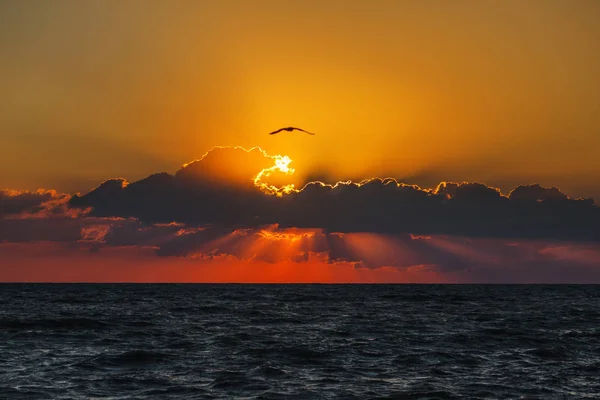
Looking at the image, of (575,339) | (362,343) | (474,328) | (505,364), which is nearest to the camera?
(505,364)

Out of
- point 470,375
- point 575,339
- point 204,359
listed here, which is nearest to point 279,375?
point 204,359

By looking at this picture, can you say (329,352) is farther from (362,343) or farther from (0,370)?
(0,370)

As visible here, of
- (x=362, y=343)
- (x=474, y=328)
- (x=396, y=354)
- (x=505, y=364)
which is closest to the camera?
(x=505, y=364)

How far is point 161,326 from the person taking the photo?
6750cm

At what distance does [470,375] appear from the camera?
3756 centimetres

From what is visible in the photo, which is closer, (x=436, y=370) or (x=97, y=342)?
(x=436, y=370)

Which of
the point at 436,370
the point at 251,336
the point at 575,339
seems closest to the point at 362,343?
the point at 251,336

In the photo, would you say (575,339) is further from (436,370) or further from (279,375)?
(279,375)

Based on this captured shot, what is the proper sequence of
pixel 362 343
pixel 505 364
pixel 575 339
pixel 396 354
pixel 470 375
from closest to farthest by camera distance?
pixel 470 375 → pixel 505 364 → pixel 396 354 → pixel 362 343 → pixel 575 339

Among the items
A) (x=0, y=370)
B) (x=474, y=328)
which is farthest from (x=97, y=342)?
(x=474, y=328)

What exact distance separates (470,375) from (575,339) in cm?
2219

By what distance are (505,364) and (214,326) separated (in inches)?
1273

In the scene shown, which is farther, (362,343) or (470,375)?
(362,343)

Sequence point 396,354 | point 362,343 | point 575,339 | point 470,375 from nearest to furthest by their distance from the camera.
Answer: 1. point 470,375
2. point 396,354
3. point 362,343
4. point 575,339
